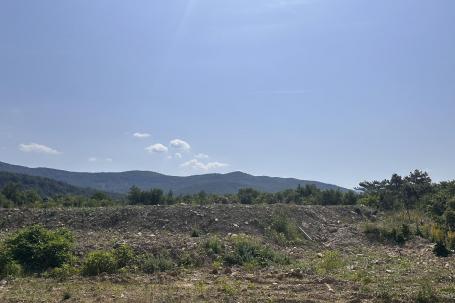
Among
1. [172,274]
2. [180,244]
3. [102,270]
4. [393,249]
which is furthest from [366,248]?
[102,270]

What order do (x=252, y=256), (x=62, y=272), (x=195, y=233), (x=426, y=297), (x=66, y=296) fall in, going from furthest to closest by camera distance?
1. (x=195, y=233)
2. (x=252, y=256)
3. (x=62, y=272)
4. (x=66, y=296)
5. (x=426, y=297)

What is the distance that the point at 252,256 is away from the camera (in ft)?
41.8

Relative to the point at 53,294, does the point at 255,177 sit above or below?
above

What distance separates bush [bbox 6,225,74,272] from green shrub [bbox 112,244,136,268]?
117 centimetres

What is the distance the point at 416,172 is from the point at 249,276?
28876mm

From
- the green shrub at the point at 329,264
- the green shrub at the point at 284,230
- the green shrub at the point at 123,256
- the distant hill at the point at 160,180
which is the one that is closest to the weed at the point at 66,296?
the green shrub at the point at 123,256

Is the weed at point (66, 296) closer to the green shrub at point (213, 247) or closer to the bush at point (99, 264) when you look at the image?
the bush at point (99, 264)

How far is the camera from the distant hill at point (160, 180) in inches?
3900

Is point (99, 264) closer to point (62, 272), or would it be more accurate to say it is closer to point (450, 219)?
point (62, 272)

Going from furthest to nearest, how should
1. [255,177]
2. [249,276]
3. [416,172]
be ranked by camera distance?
[255,177] < [416,172] < [249,276]

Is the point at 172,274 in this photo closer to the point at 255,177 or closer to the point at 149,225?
the point at 149,225

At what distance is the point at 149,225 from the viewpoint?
16328mm

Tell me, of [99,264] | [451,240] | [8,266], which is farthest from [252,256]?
[451,240]

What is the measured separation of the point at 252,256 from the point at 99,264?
4.14m
